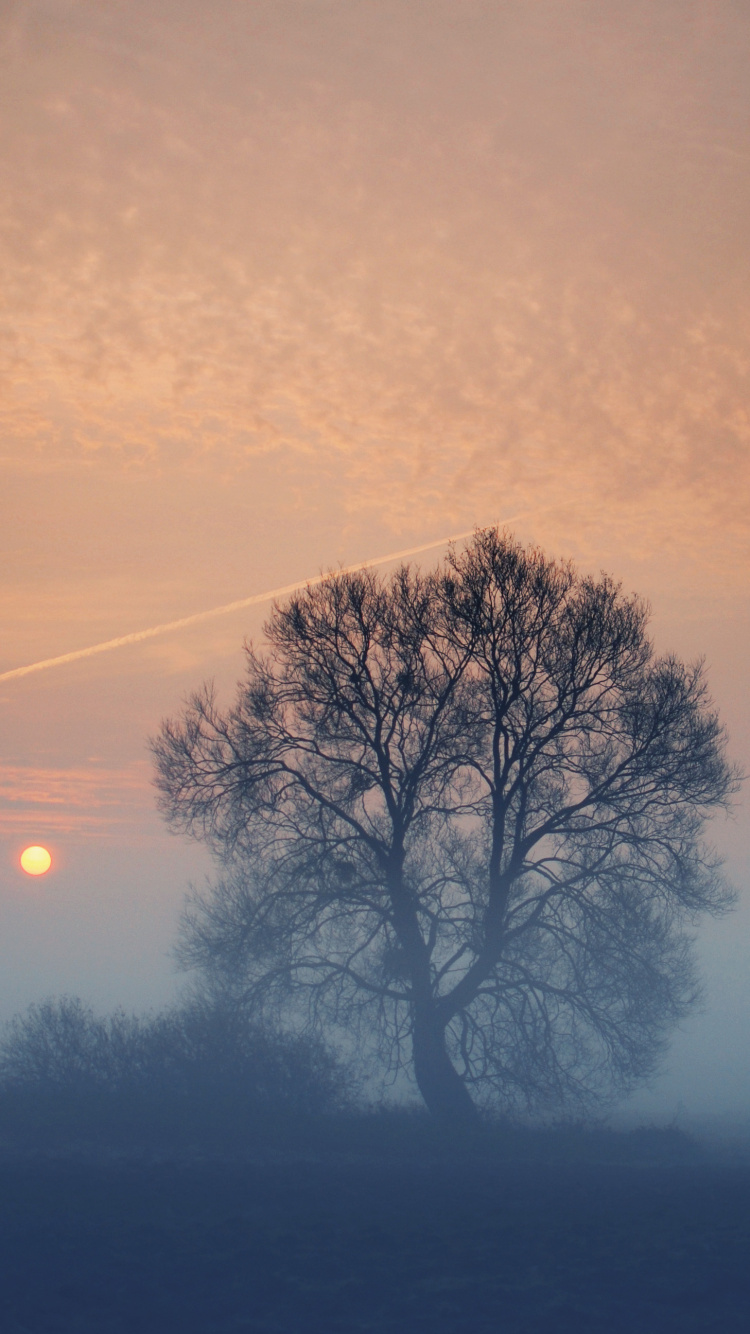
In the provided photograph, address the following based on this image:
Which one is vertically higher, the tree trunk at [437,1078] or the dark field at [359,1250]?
the tree trunk at [437,1078]

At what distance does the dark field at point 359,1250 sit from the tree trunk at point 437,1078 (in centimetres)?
379

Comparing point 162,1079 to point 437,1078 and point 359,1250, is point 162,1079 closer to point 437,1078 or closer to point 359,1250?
point 437,1078

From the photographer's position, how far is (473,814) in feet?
69.1

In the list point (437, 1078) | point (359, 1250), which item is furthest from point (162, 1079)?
point (359, 1250)

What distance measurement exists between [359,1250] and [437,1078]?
8.45 m

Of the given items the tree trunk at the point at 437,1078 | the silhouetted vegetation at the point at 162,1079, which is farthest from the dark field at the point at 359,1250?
the tree trunk at the point at 437,1078

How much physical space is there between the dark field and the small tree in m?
4.46

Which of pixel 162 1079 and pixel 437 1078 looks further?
pixel 437 1078

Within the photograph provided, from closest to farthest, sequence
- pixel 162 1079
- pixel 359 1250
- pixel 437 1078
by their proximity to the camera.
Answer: pixel 359 1250, pixel 162 1079, pixel 437 1078

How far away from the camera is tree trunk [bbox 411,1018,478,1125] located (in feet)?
65.6

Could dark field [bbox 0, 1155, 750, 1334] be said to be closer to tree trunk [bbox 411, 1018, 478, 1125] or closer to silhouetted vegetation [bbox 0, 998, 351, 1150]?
silhouetted vegetation [bbox 0, 998, 351, 1150]

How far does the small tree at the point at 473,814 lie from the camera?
20406 mm

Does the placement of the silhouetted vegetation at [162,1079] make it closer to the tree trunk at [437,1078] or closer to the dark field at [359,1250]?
the tree trunk at [437,1078]

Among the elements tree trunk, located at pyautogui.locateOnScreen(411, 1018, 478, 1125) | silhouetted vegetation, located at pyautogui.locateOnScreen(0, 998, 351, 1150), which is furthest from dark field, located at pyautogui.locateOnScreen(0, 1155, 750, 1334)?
tree trunk, located at pyautogui.locateOnScreen(411, 1018, 478, 1125)
